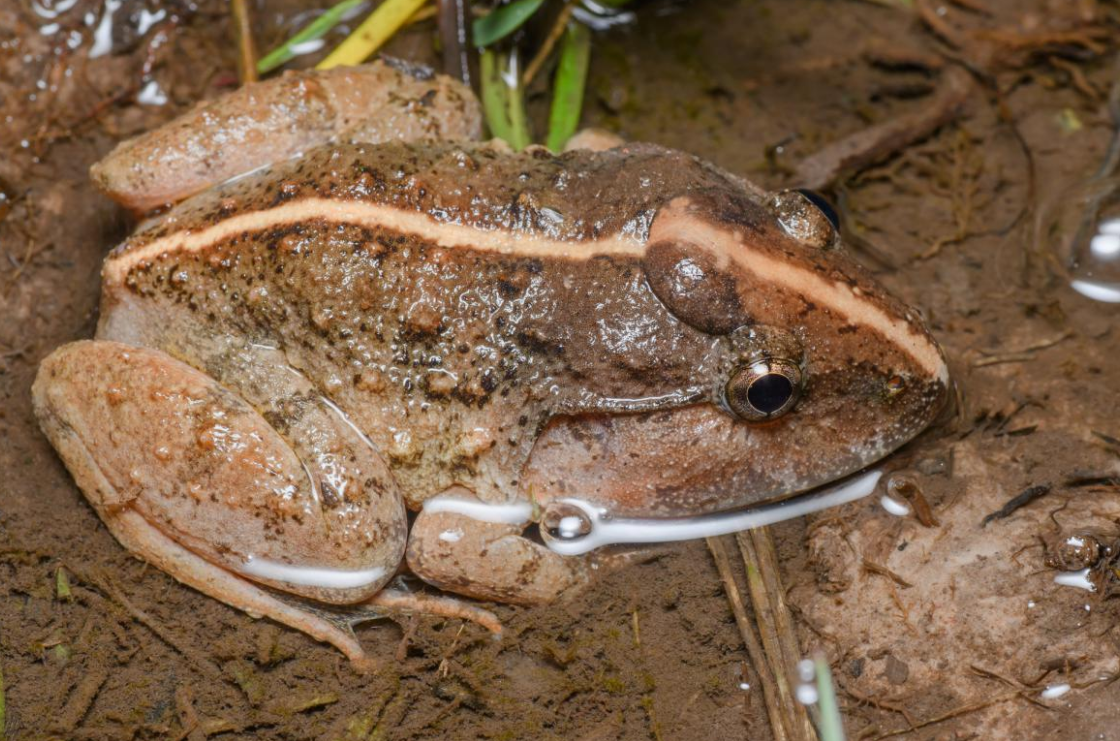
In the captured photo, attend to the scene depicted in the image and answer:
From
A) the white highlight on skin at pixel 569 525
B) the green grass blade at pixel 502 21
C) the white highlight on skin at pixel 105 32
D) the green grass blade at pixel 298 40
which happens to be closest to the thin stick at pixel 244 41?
the green grass blade at pixel 298 40

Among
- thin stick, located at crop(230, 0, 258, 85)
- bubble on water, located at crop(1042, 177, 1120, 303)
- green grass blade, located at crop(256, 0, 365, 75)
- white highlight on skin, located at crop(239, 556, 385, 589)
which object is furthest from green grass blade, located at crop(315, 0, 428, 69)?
bubble on water, located at crop(1042, 177, 1120, 303)

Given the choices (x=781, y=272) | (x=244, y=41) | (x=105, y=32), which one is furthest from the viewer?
(x=105, y=32)

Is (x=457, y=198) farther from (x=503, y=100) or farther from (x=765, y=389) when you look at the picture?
(x=503, y=100)

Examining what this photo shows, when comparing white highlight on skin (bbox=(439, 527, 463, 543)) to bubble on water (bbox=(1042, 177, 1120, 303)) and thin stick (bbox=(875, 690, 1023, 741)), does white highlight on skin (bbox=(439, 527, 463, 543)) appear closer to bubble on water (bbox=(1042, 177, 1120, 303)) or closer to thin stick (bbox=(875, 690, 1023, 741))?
thin stick (bbox=(875, 690, 1023, 741))

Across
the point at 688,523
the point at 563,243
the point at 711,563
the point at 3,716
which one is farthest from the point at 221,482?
the point at 711,563

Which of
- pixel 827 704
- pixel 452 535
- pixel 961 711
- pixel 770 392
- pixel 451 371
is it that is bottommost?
pixel 961 711
